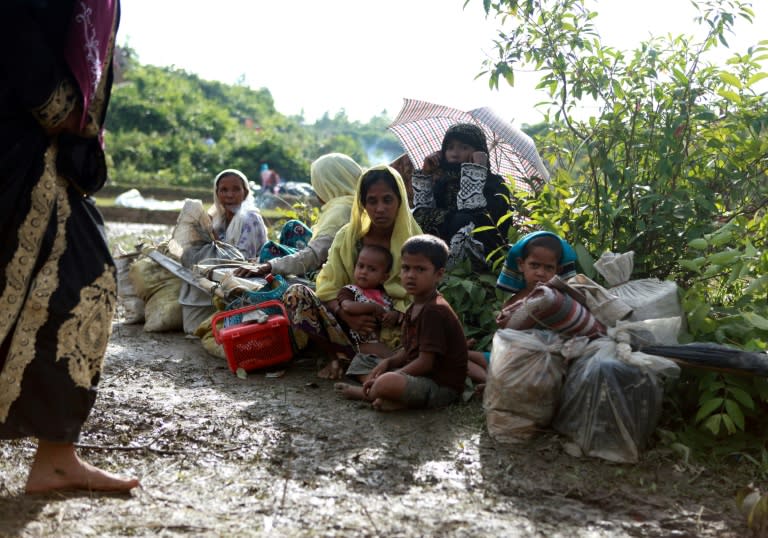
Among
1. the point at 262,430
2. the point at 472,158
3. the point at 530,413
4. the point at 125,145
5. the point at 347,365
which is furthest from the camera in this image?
the point at 125,145

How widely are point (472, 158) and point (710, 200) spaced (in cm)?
181

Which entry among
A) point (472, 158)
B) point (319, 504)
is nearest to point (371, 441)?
point (319, 504)

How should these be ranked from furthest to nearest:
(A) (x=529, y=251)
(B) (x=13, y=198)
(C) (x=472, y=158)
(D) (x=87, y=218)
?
(C) (x=472, y=158), (A) (x=529, y=251), (D) (x=87, y=218), (B) (x=13, y=198)

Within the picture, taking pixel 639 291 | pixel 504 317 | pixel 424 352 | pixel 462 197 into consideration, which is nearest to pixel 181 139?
pixel 462 197

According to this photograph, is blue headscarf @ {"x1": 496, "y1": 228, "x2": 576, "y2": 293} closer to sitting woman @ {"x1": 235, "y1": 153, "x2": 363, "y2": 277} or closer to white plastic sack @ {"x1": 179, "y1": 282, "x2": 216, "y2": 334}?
sitting woman @ {"x1": 235, "y1": 153, "x2": 363, "y2": 277}

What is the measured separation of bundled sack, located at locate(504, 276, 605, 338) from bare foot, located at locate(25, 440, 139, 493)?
5.60 ft

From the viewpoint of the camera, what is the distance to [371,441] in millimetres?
3266

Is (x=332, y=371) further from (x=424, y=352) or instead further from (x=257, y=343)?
(x=424, y=352)

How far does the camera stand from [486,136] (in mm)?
5906

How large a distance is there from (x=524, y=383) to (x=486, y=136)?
311 cm

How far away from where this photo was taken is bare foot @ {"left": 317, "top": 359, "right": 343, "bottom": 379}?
14.4ft

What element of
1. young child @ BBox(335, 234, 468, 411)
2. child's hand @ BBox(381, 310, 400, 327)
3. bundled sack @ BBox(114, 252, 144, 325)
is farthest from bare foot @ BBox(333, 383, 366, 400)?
bundled sack @ BBox(114, 252, 144, 325)

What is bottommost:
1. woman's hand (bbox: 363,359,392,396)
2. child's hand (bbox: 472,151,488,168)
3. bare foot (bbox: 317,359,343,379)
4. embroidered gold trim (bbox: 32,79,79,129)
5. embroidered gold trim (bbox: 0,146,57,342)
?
bare foot (bbox: 317,359,343,379)

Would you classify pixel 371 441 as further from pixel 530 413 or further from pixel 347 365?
pixel 347 365
